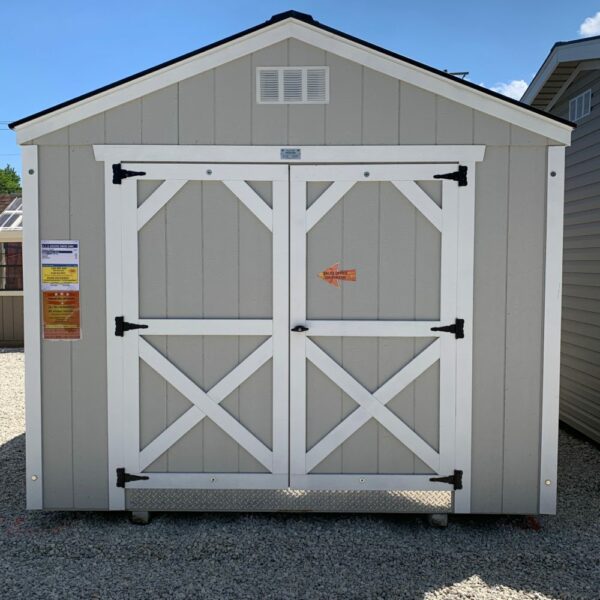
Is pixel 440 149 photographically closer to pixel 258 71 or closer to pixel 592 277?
pixel 258 71

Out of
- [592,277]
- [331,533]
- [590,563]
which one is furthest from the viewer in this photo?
[592,277]

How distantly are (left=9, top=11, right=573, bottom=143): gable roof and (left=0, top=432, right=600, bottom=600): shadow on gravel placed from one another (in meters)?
2.40

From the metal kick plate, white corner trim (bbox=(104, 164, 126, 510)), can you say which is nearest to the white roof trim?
the metal kick plate

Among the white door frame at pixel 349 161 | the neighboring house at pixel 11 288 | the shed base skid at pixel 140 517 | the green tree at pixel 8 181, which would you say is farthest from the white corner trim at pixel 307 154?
the green tree at pixel 8 181

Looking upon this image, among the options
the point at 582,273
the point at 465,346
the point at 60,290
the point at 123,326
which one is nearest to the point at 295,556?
the point at 465,346

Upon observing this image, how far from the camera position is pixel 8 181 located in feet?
164

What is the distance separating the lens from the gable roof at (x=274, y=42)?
12.1ft

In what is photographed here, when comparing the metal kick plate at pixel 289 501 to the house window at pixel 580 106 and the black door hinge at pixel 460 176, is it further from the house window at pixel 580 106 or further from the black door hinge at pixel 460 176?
the house window at pixel 580 106

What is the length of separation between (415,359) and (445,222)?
33.7 inches

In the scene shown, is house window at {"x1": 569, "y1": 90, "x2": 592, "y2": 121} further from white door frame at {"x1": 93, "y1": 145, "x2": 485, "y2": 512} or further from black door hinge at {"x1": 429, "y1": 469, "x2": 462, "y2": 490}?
black door hinge at {"x1": 429, "y1": 469, "x2": 462, "y2": 490}

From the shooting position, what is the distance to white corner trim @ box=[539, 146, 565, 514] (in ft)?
12.2

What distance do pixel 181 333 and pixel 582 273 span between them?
3963 mm

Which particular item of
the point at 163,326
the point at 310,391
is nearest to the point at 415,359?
the point at 310,391

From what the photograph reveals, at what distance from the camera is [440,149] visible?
3711mm
